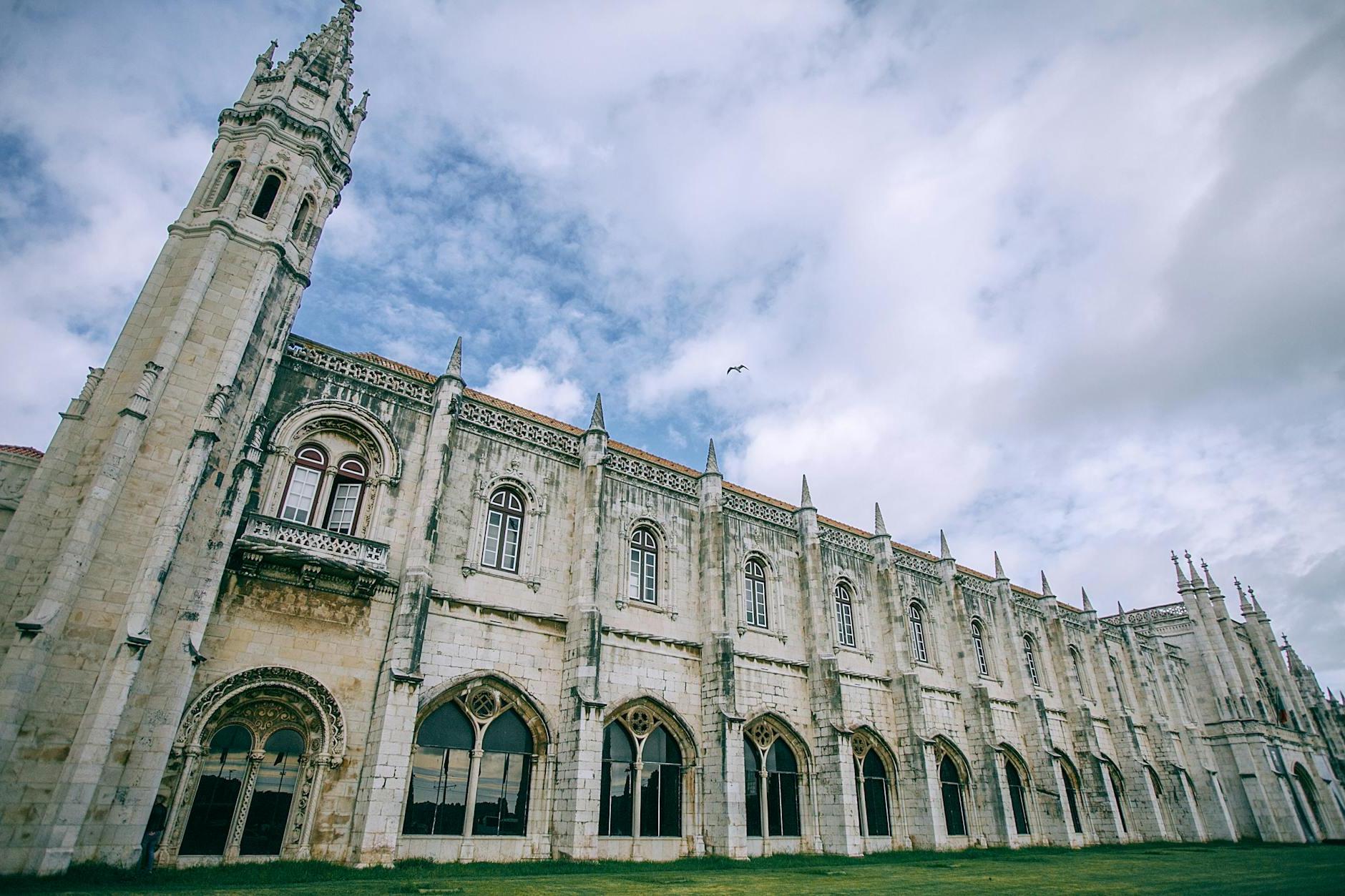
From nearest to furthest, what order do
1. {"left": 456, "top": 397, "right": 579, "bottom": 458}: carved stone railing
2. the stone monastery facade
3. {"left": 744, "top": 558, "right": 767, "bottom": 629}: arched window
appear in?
the stone monastery facade → {"left": 456, "top": 397, "right": 579, "bottom": 458}: carved stone railing → {"left": 744, "top": 558, "right": 767, "bottom": 629}: arched window

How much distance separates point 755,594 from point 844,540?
5.28 m

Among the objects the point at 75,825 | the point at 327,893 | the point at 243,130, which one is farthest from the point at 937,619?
the point at 243,130

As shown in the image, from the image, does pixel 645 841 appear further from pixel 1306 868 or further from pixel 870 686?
pixel 1306 868

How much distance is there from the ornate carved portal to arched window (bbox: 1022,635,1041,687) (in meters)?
29.1

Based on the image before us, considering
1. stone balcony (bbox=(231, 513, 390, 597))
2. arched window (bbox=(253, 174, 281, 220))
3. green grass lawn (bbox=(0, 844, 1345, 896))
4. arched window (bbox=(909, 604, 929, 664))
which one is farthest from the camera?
arched window (bbox=(909, 604, 929, 664))

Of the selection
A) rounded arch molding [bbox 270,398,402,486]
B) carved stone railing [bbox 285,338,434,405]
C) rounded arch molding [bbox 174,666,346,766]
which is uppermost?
carved stone railing [bbox 285,338,434,405]

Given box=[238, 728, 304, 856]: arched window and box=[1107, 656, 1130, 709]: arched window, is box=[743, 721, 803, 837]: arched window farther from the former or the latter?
box=[1107, 656, 1130, 709]: arched window

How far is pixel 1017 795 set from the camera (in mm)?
28016

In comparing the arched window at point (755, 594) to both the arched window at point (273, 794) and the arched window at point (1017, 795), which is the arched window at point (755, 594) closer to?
the arched window at point (1017, 795)

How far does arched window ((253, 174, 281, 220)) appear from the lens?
17.7m

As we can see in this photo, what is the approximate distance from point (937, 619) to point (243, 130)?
96.2 feet

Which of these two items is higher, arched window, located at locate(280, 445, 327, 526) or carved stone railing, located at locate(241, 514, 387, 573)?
arched window, located at locate(280, 445, 327, 526)

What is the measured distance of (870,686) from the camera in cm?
2466

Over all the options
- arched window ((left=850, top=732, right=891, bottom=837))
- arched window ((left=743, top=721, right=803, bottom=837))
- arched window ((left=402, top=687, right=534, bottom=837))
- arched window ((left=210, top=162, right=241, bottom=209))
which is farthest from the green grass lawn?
arched window ((left=210, top=162, right=241, bottom=209))
